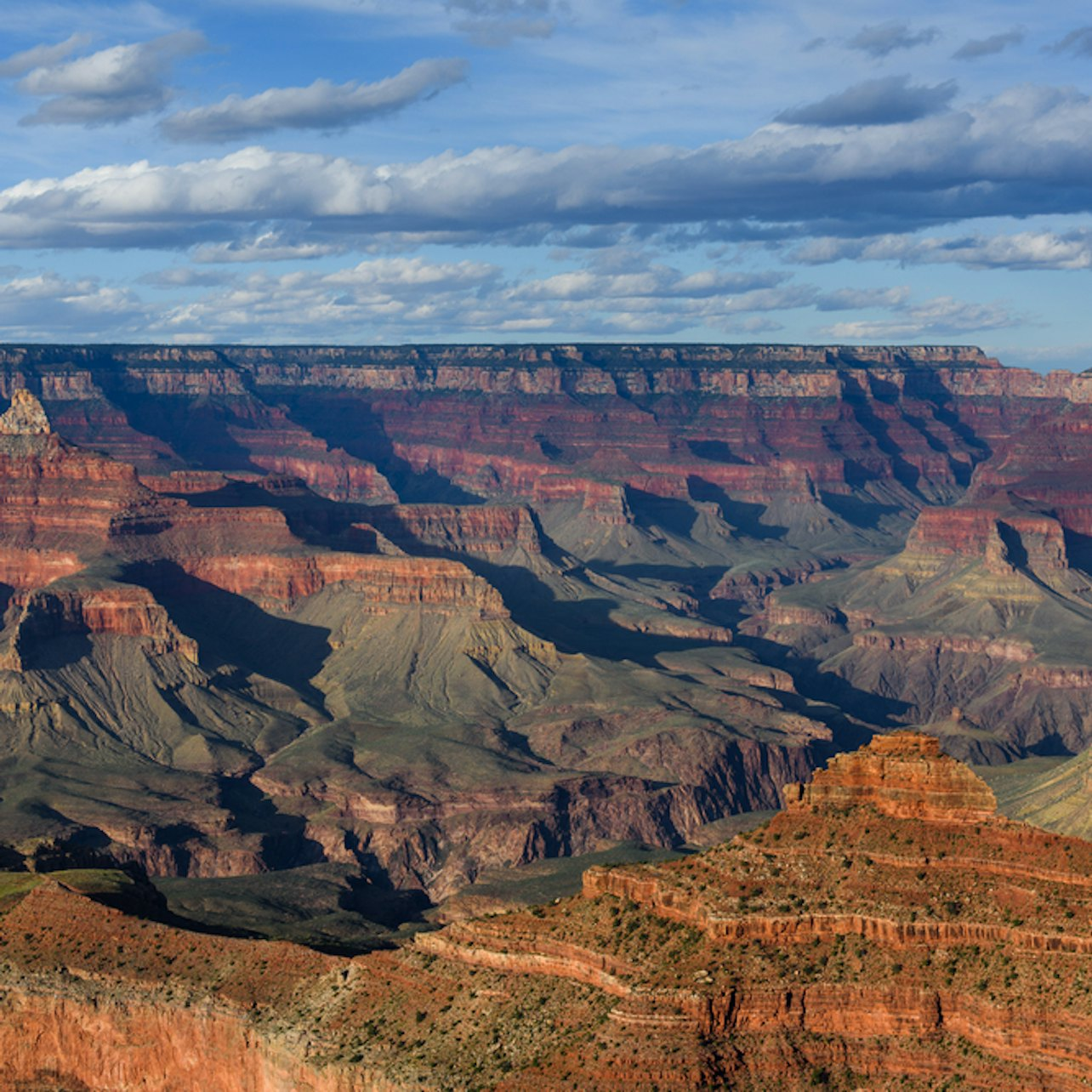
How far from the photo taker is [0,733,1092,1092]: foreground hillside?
71.9m

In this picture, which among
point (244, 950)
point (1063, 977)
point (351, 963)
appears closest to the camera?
point (1063, 977)

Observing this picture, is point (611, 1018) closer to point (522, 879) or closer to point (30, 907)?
point (30, 907)

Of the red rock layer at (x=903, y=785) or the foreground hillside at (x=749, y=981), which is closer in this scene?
the foreground hillside at (x=749, y=981)

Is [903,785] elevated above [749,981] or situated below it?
above

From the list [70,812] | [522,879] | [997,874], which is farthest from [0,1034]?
[70,812]

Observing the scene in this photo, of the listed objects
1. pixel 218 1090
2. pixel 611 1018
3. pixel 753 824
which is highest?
pixel 611 1018

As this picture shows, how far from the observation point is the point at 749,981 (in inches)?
2901

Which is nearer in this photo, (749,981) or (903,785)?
(749,981)

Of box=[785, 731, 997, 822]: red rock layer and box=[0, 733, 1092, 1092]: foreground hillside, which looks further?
box=[785, 731, 997, 822]: red rock layer

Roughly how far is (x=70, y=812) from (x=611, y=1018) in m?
134

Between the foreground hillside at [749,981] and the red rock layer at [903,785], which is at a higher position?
the red rock layer at [903,785]

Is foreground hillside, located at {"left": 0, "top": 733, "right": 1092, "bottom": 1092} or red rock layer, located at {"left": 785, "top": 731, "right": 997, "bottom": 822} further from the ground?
red rock layer, located at {"left": 785, "top": 731, "right": 997, "bottom": 822}

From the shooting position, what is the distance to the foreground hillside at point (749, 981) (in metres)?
71.9

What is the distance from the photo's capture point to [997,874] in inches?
3009
